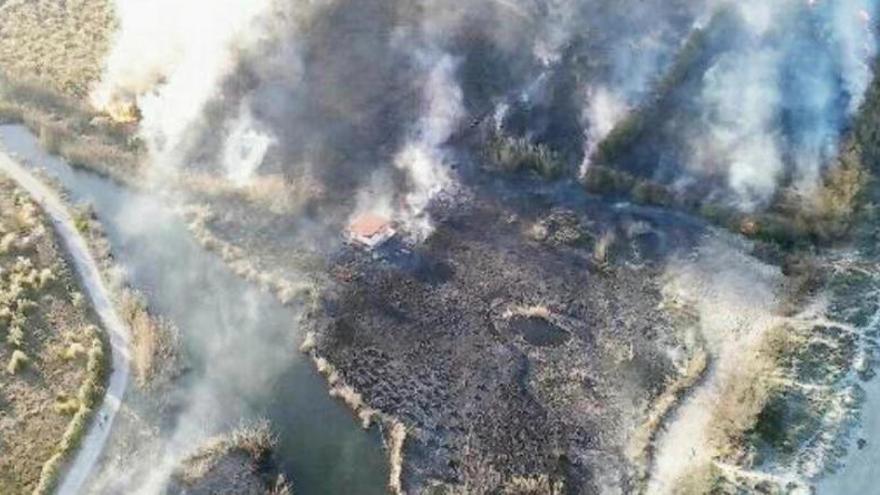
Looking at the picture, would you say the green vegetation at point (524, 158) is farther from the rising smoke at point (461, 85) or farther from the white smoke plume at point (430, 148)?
the white smoke plume at point (430, 148)

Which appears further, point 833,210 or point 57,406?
point 833,210

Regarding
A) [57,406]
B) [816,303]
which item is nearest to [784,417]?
[816,303]

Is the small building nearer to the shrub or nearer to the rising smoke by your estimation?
the rising smoke

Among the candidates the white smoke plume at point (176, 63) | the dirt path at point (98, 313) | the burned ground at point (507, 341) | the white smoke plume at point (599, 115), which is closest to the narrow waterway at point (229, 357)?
the dirt path at point (98, 313)

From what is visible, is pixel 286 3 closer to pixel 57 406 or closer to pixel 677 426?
pixel 57 406

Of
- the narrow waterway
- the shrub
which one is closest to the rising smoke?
the narrow waterway

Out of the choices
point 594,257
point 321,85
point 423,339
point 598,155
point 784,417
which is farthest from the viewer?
point 321,85
